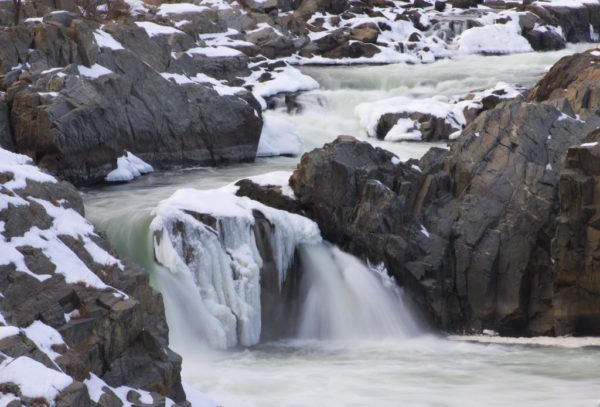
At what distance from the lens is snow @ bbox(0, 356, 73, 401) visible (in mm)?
8094

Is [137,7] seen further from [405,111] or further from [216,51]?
[405,111]

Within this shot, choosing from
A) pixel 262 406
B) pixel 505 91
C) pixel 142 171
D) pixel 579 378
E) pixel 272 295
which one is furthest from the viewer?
pixel 505 91

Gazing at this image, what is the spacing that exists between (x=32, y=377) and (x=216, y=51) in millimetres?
25665

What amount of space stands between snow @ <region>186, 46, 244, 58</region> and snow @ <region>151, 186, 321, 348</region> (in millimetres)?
15356

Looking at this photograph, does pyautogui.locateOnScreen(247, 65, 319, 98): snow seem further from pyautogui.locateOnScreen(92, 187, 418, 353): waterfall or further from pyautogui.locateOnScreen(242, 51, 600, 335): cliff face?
pyautogui.locateOnScreen(92, 187, 418, 353): waterfall

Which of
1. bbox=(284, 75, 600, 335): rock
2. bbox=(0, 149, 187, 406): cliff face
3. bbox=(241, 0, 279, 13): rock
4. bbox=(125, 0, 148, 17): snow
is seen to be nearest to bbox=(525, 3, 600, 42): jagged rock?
bbox=(241, 0, 279, 13): rock

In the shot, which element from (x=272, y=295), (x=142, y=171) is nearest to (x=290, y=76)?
(x=142, y=171)

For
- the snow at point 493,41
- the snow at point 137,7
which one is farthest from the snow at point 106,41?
the snow at point 493,41

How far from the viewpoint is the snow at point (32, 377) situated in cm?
809

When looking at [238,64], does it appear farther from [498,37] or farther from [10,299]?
[10,299]

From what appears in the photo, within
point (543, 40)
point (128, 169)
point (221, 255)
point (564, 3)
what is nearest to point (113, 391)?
point (221, 255)

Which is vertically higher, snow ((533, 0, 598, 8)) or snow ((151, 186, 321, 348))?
snow ((533, 0, 598, 8))

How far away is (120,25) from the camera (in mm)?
27141

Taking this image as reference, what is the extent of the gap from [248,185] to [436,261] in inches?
139
